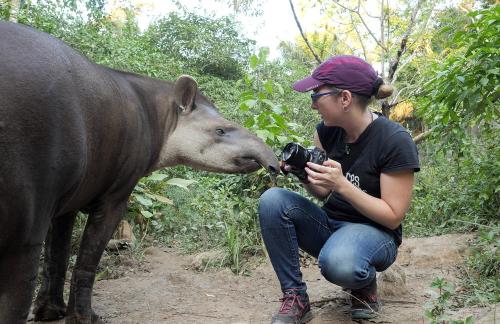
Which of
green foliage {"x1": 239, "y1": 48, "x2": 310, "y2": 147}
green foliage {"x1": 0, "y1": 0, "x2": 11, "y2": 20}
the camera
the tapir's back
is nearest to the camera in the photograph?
the tapir's back

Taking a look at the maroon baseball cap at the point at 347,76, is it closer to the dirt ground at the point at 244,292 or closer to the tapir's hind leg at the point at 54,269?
the dirt ground at the point at 244,292

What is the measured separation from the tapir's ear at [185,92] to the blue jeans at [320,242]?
98cm

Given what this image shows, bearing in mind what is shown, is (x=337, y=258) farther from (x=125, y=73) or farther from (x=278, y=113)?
(x=278, y=113)

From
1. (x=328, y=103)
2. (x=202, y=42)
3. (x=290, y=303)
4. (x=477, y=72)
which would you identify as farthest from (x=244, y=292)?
(x=202, y=42)

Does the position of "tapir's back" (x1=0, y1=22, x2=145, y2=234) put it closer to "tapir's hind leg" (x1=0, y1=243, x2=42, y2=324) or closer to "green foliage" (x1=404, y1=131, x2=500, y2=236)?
"tapir's hind leg" (x1=0, y1=243, x2=42, y2=324)

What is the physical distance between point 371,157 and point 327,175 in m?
0.44

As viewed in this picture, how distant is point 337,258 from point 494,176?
3.36 metres

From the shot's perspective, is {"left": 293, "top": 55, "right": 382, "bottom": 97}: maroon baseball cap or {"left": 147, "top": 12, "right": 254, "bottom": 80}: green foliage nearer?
{"left": 293, "top": 55, "right": 382, "bottom": 97}: maroon baseball cap

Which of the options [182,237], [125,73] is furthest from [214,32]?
[125,73]

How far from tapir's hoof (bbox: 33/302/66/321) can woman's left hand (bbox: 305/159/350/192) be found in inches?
76.1

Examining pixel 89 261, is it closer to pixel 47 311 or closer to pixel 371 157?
pixel 47 311

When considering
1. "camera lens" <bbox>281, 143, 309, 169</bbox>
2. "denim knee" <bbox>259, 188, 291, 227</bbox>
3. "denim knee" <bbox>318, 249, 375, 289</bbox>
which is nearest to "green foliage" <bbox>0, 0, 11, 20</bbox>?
"denim knee" <bbox>259, 188, 291, 227</bbox>

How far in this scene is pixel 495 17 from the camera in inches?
138

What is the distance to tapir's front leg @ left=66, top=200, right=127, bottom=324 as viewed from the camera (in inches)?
125
